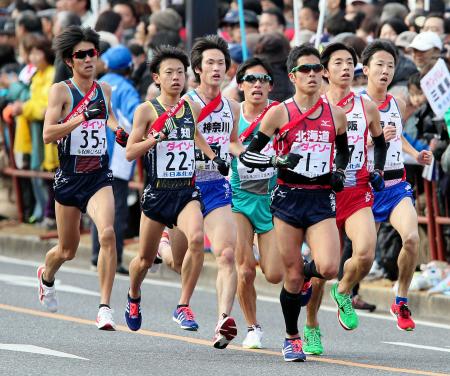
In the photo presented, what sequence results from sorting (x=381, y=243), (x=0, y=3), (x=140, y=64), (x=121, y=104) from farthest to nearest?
1. (x=0, y=3)
2. (x=140, y=64)
3. (x=121, y=104)
4. (x=381, y=243)

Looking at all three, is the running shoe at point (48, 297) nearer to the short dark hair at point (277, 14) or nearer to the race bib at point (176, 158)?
the race bib at point (176, 158)

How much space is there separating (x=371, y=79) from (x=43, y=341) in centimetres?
329

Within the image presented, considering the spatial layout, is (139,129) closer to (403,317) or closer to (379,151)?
(379,151)

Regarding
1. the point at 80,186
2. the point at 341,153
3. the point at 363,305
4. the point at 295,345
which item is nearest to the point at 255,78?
the point at 341,153

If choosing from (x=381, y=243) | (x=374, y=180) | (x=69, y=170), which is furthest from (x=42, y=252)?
(x=374, y=180)

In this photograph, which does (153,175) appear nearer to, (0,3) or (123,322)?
(123,322)

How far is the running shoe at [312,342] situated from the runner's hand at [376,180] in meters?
1.13

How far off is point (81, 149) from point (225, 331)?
1.98 meters

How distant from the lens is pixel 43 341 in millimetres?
12016

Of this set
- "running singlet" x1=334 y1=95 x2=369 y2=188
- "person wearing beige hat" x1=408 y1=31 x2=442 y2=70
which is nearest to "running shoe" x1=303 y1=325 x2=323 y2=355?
"running singlet" x1=334 y1=95 x2=369 y2=188

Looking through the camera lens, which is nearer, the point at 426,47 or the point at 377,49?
the point at 377,49

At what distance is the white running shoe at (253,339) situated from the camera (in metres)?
11.9

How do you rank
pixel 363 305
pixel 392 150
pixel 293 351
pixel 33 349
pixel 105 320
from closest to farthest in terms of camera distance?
1. pixel 293 351
2. pixel 33 349
3. pixel 105 320
4. pixel 392 150
5. pixel 363 305

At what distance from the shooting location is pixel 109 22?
19.2 meters
